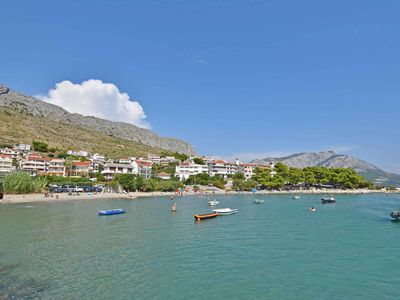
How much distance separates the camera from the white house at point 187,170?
6260 inches

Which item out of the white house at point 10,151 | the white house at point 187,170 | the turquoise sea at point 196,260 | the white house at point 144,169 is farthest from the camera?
the white house at point 187,170

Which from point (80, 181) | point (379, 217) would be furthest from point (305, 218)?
point (80, 181)

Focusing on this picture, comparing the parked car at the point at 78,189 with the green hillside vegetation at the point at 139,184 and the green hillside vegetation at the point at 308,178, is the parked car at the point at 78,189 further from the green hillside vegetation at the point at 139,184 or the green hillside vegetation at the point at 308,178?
the green hillside vegetation at the point at 308,178

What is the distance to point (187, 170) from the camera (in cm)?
16100

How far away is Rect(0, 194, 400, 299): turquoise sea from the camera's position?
21109 mm

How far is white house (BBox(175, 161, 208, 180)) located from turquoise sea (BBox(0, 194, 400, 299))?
10975 centimetres

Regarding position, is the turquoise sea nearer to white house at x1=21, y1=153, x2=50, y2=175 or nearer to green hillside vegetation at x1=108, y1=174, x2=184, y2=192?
green hillside vegetation at x1=108, y1=174, x2=184, y2=192

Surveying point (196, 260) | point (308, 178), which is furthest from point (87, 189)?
point (308, 178)

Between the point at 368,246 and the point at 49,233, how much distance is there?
36092mm

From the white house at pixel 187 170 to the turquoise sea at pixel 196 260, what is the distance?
360 ft

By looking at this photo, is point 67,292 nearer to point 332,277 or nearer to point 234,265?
point 234,265

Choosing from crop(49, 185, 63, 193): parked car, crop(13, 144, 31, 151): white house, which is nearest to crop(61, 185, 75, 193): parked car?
crop(49, 185, 63, 193): parked car

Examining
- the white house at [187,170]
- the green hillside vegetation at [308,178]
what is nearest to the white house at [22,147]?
the white house at [187,170]

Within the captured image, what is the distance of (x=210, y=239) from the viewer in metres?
37.7
